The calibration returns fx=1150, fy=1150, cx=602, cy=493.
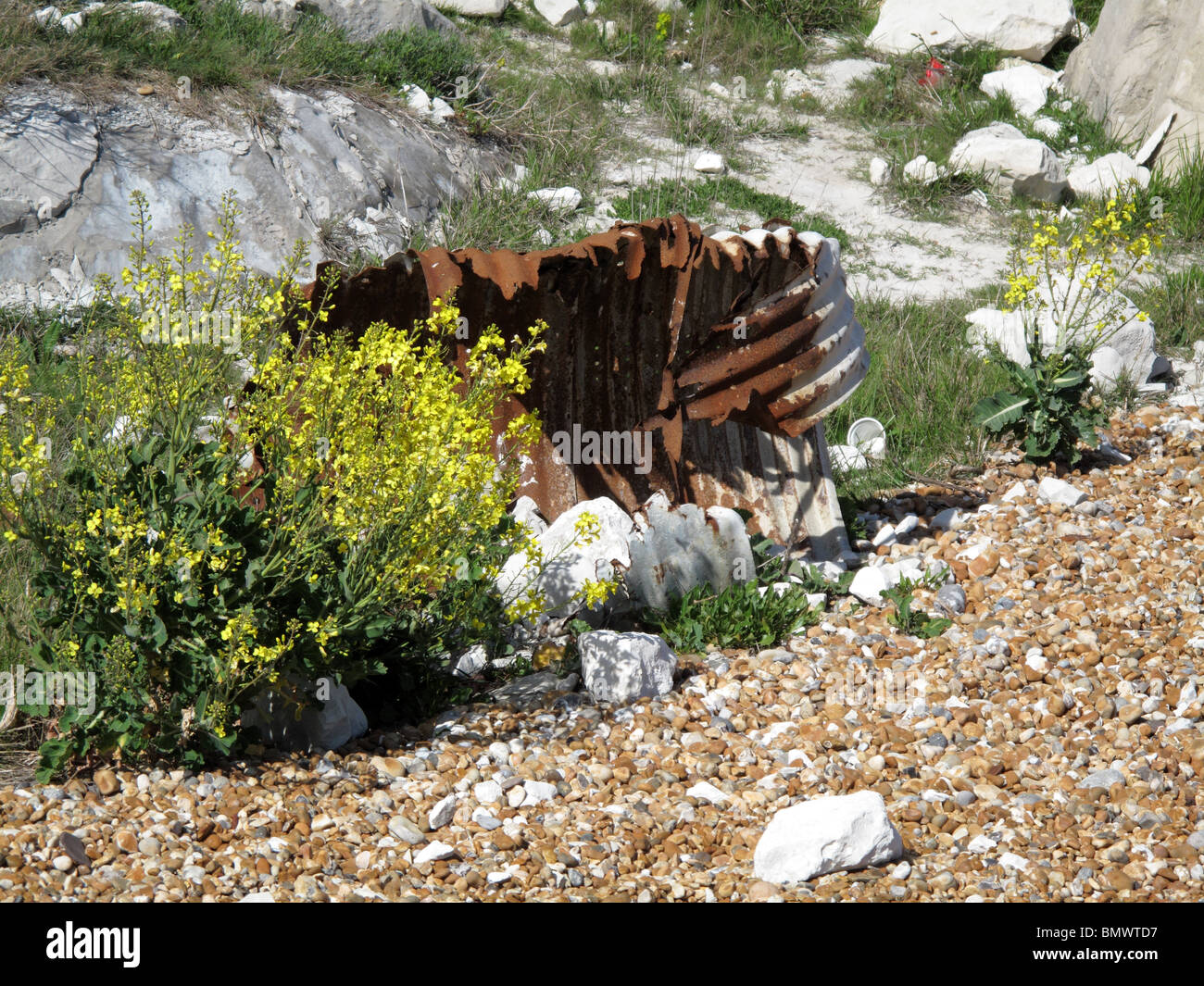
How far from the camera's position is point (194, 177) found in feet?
21.7

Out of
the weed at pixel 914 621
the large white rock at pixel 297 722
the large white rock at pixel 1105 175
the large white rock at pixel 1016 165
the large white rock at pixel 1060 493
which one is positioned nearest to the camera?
the large white rock at pixel 297 722

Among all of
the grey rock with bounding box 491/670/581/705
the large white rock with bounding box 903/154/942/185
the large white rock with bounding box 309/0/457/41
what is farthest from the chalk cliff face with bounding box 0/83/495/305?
the grey rock with bounding box 491/670/581/705

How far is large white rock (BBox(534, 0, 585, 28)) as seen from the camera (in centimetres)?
1024

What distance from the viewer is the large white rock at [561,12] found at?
33.6 ft

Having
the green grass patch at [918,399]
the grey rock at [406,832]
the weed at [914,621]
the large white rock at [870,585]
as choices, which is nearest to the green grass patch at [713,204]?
the green grass patch at [918,399]

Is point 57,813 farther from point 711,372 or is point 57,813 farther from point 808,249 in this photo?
point 808,249

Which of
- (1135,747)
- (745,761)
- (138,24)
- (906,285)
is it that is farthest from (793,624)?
(138,24)

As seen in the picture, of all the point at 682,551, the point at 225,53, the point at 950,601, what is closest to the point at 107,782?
the point at 682,551

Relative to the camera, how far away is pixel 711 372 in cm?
433

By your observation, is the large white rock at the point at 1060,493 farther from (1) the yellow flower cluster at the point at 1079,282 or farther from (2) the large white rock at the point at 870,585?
(2) the large white rock at the point at 870,585

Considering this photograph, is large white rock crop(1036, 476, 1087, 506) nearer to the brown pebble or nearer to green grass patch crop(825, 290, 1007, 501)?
green grass patch crop(825, 290, 1007, 501)

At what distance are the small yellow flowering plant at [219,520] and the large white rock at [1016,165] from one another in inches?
250

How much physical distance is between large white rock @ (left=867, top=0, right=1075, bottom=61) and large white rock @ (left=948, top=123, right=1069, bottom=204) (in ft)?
6.58

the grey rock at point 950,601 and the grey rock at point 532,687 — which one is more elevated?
the grey rock at point 950,601
